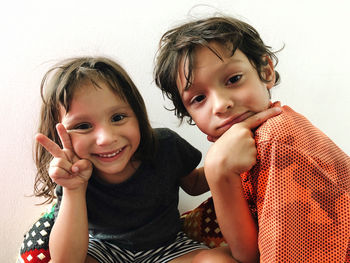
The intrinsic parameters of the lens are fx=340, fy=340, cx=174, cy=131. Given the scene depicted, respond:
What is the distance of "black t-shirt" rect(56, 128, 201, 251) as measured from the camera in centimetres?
85

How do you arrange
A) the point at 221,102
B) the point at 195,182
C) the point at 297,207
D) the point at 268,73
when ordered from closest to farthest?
the point at 297,207 < the point at 221,102 < the point at 268,73 < the point at 195,182

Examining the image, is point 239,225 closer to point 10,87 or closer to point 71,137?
point 71,137

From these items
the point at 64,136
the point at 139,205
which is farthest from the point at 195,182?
the point at 64,136

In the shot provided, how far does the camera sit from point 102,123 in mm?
738

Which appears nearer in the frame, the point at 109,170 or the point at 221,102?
the point at 221,102

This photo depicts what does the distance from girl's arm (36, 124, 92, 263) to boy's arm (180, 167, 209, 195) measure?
0.97ft

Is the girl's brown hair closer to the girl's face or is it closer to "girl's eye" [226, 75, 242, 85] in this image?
the girl's face

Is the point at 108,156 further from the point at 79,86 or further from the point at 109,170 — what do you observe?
the point at 79,86

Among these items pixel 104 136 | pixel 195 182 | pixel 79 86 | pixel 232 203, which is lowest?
pixel 195 182

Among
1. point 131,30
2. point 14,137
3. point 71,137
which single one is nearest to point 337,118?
point 131,30

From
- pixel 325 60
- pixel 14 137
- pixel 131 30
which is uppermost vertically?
pixel 131 30

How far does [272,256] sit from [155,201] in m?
0.38

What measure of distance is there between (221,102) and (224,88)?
0.04 meters

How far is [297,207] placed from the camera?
1.79 ft
